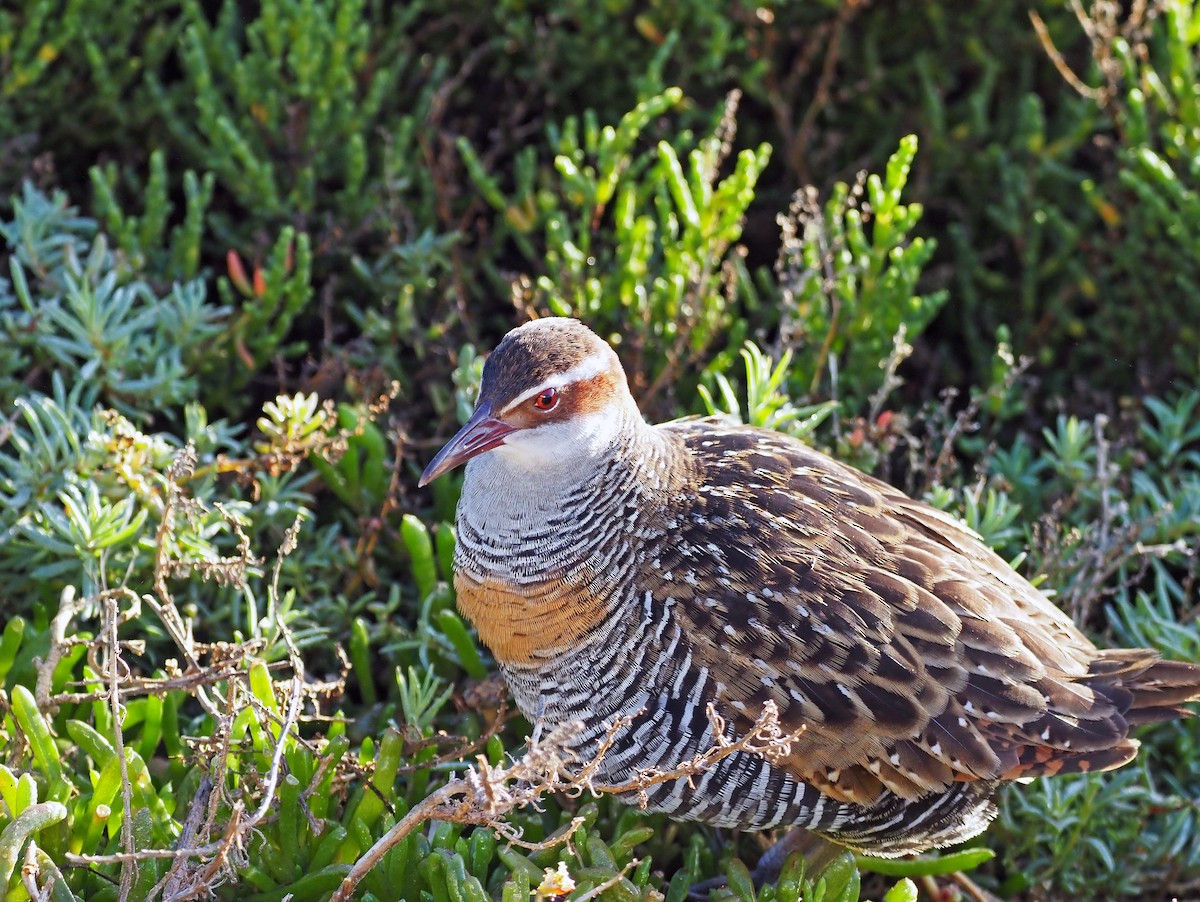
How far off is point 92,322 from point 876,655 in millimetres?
2407

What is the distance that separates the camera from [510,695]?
359 cm

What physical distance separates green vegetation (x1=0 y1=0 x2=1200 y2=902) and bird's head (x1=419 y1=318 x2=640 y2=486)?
0.57 metres

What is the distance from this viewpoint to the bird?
9.98 feet

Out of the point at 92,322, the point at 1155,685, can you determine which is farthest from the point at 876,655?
the point at 92,322

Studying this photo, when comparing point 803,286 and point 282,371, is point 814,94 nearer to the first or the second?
point 803,286

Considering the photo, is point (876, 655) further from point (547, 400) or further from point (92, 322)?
point (92, 322)

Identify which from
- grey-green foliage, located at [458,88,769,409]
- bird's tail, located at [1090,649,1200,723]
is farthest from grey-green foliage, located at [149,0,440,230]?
bird's tail, located at [1090,649,1200,723]

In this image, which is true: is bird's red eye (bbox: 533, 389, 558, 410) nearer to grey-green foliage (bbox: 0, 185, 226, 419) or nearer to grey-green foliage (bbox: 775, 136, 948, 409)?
grey-green foliage (bbox: 775, 136, 948, 409)

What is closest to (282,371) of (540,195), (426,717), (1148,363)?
(540,195)

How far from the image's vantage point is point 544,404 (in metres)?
3.13

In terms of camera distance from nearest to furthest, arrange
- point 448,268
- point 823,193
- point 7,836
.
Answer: point 7,836
point 448,268
point 823,193

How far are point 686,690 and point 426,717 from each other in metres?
0.78

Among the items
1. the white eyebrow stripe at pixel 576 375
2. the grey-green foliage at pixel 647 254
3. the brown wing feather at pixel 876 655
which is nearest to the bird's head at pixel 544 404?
the white eyebrow stripe at pixel 576 375

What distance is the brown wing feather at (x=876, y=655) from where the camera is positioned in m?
3.04
